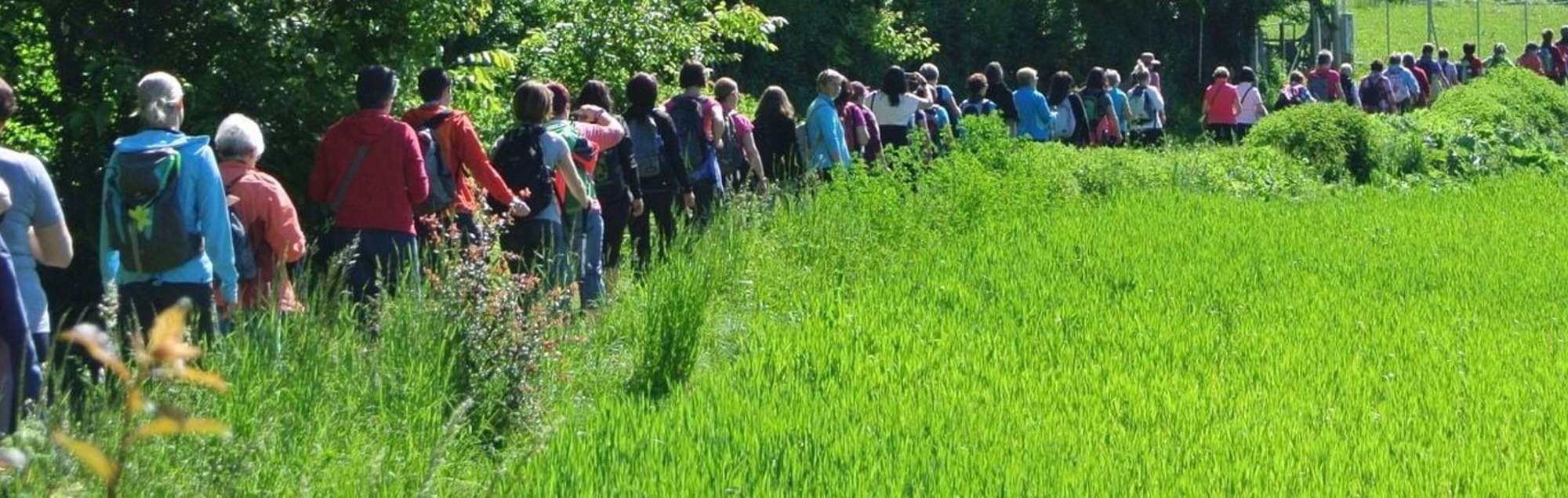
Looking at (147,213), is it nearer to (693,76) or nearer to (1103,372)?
(1103,372)

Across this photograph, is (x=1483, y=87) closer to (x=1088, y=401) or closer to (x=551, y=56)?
(x=551, y=56)

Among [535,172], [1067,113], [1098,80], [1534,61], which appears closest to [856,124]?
[535,172]

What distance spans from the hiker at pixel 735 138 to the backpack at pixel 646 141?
1.34 metres

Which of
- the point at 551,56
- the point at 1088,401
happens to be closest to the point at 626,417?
the point at 1088,401

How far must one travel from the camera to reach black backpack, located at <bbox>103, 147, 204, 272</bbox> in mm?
7133

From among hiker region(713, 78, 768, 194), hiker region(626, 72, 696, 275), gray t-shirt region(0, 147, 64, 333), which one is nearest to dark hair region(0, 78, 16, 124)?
gray t-shirt region(0, 147, 64, 333)

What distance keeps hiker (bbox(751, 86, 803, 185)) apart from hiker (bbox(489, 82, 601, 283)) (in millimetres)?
→ 4905

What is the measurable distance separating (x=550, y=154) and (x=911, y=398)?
9.58 ft

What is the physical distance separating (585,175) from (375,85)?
2.08 metres

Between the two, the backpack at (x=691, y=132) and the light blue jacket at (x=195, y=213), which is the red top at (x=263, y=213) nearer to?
the light blue jacket at (x=195, y=213)

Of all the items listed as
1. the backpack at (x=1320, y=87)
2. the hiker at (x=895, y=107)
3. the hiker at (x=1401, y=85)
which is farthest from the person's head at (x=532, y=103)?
the hiker at (x=1401, y=85)

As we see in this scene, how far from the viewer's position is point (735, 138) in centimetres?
1388

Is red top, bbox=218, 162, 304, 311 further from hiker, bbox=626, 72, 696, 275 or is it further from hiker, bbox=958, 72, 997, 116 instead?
hiker, bbox=958, 72, 997, 116

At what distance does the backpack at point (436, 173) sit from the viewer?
928 centimetres
